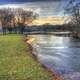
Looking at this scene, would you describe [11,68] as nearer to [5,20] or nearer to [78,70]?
[78,70]

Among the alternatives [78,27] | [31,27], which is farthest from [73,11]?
[31,27]

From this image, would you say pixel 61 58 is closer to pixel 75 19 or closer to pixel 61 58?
pixel 61 58

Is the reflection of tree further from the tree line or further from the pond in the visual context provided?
the tree line

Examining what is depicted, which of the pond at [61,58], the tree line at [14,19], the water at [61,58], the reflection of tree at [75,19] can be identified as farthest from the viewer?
the tree line at [14,19]

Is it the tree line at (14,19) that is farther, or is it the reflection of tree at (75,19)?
the tree line at (14,19)

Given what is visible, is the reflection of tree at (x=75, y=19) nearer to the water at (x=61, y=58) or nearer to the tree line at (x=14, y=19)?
the water at (x=61, y=58)

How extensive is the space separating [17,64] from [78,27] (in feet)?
112

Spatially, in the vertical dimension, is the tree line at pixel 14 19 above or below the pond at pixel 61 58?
below

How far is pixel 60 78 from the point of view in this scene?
11.1 m

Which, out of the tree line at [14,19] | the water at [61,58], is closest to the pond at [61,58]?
the water at [61,58]

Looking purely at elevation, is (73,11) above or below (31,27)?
above

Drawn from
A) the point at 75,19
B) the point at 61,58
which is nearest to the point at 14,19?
the point at 75,19

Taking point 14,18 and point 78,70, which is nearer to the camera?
point 78,70

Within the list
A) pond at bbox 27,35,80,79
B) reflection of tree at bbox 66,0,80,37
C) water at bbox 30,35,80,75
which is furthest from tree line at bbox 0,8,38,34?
pond at bbox 27,35,80,79
